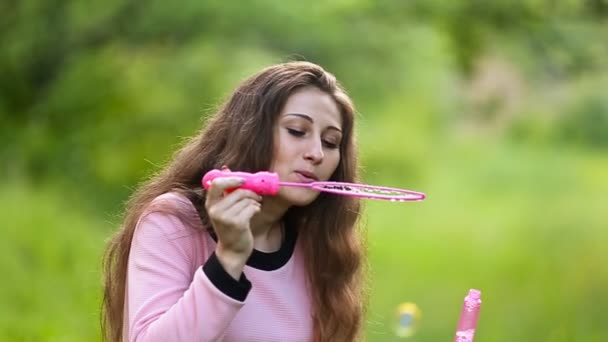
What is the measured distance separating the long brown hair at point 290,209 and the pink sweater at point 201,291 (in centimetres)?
4

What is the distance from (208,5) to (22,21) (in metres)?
1.17

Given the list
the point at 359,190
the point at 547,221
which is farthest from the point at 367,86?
the point at 359,190

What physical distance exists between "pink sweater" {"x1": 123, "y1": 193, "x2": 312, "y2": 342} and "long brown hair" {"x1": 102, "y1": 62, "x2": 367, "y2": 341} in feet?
0.15

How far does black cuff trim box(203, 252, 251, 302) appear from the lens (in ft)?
6.07

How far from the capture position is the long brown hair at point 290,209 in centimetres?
213

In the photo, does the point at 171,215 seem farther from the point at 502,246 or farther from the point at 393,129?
the point at 393,129

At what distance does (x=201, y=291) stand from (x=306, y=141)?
0.38 m

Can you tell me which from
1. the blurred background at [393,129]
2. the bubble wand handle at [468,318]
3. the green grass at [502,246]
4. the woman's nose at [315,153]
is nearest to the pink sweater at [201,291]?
the woman's nose at [315,153]

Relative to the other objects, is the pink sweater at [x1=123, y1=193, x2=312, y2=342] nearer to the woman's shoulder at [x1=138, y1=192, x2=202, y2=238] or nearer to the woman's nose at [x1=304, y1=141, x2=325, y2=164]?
the woman's shoulder at [x1=138, y1=192, x2=202, y2=238]

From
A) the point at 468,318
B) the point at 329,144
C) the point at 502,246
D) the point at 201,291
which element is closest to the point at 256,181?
the point at 201,291

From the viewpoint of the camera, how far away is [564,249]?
689 centimetres

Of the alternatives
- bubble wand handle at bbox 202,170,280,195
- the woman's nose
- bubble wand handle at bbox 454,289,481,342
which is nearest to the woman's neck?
the woman's nose

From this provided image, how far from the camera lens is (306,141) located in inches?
82.1

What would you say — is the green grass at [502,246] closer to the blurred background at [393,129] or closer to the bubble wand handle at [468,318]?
the blurred background at [393,129]
